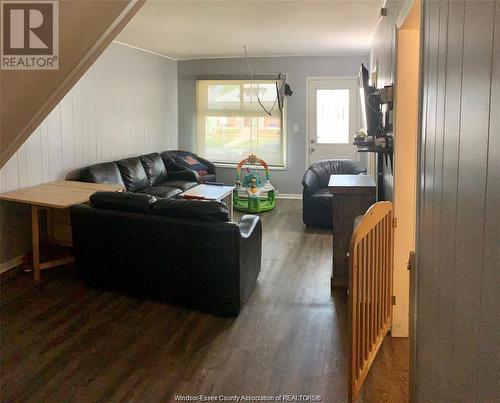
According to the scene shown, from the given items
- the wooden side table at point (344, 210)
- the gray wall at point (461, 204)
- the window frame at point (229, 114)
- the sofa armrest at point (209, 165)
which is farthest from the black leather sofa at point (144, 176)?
the gray wall at point (461, 204)

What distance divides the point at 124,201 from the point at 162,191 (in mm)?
2665

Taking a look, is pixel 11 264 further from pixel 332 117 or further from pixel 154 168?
pixel 332 117

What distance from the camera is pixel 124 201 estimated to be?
3828 mm

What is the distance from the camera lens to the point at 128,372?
115 inches

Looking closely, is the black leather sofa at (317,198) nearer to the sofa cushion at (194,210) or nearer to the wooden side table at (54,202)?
the wooden side table at (54,202)

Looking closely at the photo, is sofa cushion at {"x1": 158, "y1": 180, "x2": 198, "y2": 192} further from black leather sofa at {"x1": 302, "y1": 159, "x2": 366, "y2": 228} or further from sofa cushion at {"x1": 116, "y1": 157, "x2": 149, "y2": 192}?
black leather sofa at {"x1": 302, "y1": 159, "x2": 366, "y2": 228}

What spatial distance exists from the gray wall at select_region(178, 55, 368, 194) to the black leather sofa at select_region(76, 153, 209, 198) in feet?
4.57

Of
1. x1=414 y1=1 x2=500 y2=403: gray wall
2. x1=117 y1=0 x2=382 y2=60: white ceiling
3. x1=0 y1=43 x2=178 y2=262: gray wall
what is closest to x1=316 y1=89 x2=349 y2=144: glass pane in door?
x1=117 y1=0 x2=382 y2=60: white ceiling

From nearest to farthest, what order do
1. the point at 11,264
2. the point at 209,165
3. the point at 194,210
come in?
the point at 194,210
the point at 11,264
the point at 209,165

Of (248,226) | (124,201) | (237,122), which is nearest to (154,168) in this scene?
(237,122)

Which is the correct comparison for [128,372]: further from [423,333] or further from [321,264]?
[321,264]

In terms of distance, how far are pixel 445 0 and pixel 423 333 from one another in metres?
1.18

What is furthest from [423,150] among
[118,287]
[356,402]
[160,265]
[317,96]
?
[317,96]

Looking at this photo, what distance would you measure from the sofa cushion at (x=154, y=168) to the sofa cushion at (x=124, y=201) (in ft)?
9.85
